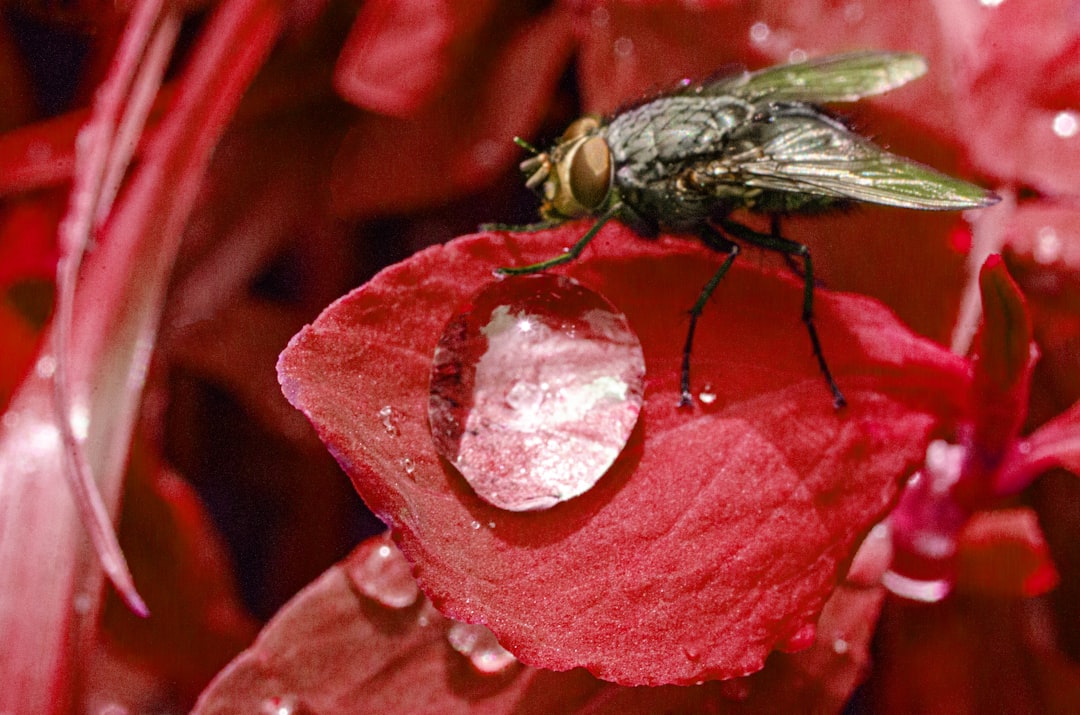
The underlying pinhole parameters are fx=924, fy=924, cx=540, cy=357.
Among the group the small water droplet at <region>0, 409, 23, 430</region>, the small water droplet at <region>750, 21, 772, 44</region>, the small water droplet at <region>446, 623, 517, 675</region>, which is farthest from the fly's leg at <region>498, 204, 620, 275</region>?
Result: the small water droplet at <region>0, 409, 23, 430</region>

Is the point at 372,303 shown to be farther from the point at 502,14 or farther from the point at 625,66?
the point at 502,14

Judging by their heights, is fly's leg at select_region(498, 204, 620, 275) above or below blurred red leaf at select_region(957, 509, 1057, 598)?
above

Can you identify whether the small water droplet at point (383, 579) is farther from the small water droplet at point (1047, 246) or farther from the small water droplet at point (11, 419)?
the small water droplet at point (1047, 246)

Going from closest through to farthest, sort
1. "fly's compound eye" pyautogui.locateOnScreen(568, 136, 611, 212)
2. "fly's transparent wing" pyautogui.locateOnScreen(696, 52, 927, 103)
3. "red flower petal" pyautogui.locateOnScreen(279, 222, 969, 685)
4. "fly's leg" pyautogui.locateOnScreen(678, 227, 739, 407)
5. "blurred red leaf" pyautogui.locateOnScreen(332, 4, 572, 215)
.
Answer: "red flower petal" pyautogui.locateOnScreen(279, 222, 969, 685), "fly's leg" pyautogui.locateOnScreen(678, 227, 739, 407), "fly's compound eye" pyautogui.locateOnScreen(568, 136, 611, 212), "fly's transparent wing" pyautogui.locateOnScreen(696, 52, 927, 103), "blurred red leaf" pyautogui.locateOnScreen(332, 4, 572, 215)

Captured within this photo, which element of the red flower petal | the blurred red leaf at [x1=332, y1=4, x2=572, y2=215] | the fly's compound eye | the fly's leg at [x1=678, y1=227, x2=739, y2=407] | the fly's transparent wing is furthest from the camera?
the blurred red leaf at [x1=332, y1=4, x2=572, y2=215]

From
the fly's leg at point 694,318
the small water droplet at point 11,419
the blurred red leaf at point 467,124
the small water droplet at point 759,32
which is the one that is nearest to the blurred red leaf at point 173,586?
the small water droplet at point 11,419

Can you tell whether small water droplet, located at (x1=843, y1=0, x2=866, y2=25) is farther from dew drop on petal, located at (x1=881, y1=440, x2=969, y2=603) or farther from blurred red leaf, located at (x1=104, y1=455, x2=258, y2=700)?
blurred red leaf, located at (x1=104, y1=455, x2=258, y2=700)

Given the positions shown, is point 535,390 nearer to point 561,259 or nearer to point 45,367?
point 561,259
